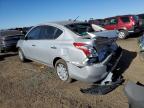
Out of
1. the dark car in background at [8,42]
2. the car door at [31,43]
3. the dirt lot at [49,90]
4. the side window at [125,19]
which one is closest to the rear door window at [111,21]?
the side window at [125,19]

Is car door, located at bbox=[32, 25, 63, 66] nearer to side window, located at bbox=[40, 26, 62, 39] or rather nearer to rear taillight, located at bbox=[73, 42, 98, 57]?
side window, located at bbox=[40, 26, 62, 39]

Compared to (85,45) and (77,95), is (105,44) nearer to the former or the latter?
(85,45)

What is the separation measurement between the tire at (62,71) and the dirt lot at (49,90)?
0.15 metres

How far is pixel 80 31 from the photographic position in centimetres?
748

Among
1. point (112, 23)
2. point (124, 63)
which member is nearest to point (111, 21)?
point (112, 23)

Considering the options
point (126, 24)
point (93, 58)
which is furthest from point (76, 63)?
point (126, 24)

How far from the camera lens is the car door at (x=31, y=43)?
29.0ft

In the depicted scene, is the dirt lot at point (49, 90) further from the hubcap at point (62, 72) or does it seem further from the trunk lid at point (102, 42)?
the trunk lid at point (102, 42)

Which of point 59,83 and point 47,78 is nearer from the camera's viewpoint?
point 59,83

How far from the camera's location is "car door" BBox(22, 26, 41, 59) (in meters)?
8.84

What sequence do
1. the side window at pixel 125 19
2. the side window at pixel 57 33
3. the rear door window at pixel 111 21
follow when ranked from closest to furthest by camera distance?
the side window at pixel 57 33 < the side window at pixel 125 19 < the rear door window at pixel 111 21

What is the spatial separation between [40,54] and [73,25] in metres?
1.67

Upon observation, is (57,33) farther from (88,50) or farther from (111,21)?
(111,21)

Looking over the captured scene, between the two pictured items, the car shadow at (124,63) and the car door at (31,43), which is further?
the car door at (31,43)
